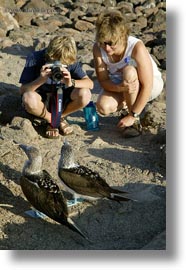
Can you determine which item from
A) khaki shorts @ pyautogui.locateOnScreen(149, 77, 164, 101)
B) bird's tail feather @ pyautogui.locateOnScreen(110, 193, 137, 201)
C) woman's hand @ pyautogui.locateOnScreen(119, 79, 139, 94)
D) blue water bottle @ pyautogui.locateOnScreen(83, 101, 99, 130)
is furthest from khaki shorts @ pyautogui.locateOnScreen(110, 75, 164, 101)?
bird's tail feather @ pyautogui.locateOnScreen(110, 193, 137, 201)

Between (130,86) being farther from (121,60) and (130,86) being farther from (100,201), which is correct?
(100,201)

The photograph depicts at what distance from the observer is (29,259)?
423 centimetres

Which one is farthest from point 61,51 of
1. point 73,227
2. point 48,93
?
point 73,227

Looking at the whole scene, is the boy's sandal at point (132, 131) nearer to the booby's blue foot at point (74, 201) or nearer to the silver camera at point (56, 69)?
the silver camera at point (56, 69)

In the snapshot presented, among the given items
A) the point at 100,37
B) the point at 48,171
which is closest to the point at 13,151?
the point at 48,171

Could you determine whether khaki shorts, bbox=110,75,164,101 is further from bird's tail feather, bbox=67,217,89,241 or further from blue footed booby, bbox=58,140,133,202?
bird's tail feather, bbox=67,217,89,241

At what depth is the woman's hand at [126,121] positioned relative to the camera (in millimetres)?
5543

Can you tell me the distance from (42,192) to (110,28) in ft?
4.83

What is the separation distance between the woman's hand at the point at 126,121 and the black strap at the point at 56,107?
1.63 feet

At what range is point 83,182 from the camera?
4625 millimetres

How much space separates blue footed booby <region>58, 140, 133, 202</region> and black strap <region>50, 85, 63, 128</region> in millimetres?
895

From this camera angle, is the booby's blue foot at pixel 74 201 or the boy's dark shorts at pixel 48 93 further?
the boy's dark shorts at pixel 48 93

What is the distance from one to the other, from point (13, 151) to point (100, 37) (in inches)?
43.2

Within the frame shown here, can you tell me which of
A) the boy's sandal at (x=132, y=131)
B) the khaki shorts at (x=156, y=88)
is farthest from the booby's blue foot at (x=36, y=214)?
the khaki shorts at (x=156, y=88)
